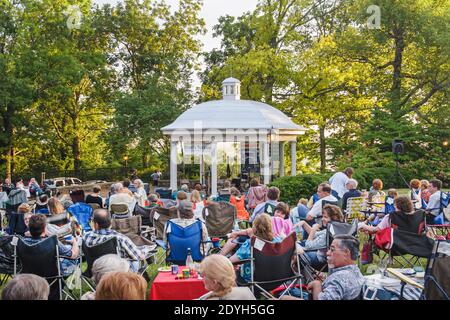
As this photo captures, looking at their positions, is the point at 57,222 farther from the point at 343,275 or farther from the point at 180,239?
the point at 343,275

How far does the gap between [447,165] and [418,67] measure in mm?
6405

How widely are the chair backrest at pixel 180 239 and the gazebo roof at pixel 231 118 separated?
1308cm

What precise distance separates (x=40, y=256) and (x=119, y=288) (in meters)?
2.68

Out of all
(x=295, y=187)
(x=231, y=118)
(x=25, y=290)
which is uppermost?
(x=231, y=118)

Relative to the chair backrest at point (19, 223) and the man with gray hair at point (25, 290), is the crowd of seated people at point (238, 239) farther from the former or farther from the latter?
the man with gray hair at point (25, 290)

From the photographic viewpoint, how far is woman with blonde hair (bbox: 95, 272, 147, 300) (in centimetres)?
302

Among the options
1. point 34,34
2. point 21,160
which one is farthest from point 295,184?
point 21,160

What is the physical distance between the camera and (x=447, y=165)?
79.5 feet

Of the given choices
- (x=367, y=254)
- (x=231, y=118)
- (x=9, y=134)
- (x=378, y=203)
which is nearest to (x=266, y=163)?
(x=231, y=118)

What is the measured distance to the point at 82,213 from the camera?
9.12 meters

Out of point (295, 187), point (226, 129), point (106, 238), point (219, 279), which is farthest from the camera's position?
point (226, 129)

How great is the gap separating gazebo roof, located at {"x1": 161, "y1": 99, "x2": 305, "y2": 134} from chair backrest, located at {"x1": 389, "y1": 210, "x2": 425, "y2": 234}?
1249cm

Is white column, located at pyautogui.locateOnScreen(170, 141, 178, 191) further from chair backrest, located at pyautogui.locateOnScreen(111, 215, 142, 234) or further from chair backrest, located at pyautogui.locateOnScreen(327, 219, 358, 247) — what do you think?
chair backrest, located at pyautogui.locateOnScreen(327, 219, 358, 247)
